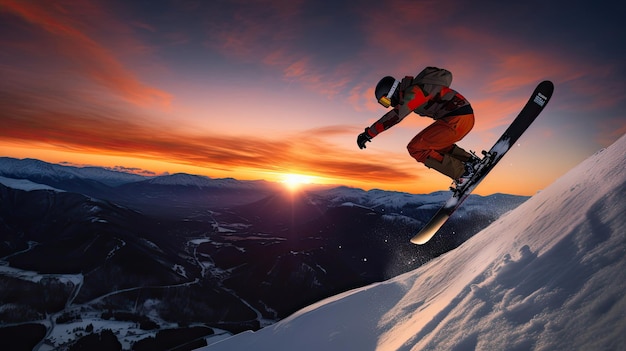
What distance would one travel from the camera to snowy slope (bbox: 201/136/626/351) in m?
2.88

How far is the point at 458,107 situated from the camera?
A: 742cm

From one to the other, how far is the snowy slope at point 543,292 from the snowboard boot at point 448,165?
189 centimetres

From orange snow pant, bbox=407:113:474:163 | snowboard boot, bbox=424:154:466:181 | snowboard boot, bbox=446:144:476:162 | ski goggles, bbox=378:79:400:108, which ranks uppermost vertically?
ski goggles, bbox=378:79:400:108

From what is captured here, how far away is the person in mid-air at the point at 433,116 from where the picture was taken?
22.8 feet

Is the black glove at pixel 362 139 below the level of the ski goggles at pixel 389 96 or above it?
below

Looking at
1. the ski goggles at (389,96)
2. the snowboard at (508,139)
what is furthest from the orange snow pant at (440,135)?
the ski goggles at (389,96)

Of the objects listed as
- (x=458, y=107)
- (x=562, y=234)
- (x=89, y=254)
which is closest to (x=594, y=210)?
(x=562, y=234)

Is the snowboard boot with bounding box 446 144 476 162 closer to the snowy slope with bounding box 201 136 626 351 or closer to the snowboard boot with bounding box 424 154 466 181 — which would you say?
the snowboard boot with bounding box 424 154 466 181

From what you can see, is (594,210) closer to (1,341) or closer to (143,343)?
(143,343)

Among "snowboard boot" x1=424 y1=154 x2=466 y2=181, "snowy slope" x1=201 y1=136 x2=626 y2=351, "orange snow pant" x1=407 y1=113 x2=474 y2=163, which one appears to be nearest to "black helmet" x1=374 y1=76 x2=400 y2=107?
"orange snow pant" x1=407 y1=113 x2=474 y2=163

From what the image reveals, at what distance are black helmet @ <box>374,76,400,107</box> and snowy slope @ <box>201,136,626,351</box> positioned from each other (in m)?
3.88

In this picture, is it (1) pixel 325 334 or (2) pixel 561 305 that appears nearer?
(2) pixel 561 305

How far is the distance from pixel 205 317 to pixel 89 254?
350 ft

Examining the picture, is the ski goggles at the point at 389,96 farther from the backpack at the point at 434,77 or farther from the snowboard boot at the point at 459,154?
the snowboard boot at the point at 459,154
